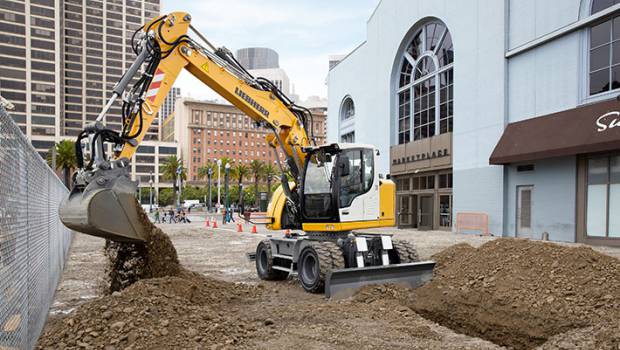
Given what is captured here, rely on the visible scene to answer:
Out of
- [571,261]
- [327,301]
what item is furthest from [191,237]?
[571,261]

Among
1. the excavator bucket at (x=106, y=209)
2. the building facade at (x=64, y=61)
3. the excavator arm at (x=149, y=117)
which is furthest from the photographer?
the building facade at (x=64, y=61)

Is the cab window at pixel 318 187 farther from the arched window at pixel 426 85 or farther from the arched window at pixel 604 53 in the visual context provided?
the arched window at pixel 426 85

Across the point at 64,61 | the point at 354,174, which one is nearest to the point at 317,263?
the point at 354,174

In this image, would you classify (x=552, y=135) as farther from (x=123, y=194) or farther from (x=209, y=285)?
(x=123, y=194)

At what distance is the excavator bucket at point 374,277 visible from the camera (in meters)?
7.96

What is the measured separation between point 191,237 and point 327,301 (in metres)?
15.8

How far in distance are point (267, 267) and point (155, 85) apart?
14.6 ft

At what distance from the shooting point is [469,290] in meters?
8.54

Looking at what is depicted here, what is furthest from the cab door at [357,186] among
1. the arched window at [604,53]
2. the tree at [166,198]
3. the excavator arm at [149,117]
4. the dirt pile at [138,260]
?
the tree at [166,198]

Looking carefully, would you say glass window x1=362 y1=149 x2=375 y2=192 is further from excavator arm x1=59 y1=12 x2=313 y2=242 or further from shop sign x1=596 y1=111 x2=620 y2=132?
shop sign x1=596 y1=111 x2=620 y2=132

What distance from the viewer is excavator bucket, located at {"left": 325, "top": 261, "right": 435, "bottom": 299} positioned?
313 inches


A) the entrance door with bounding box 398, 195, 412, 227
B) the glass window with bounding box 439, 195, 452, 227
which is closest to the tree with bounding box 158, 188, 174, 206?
the entrance door with bounding box 398, 195, 412, 227

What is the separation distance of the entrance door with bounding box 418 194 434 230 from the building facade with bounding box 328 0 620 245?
3.1 inches

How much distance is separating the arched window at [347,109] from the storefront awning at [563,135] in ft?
66.6
